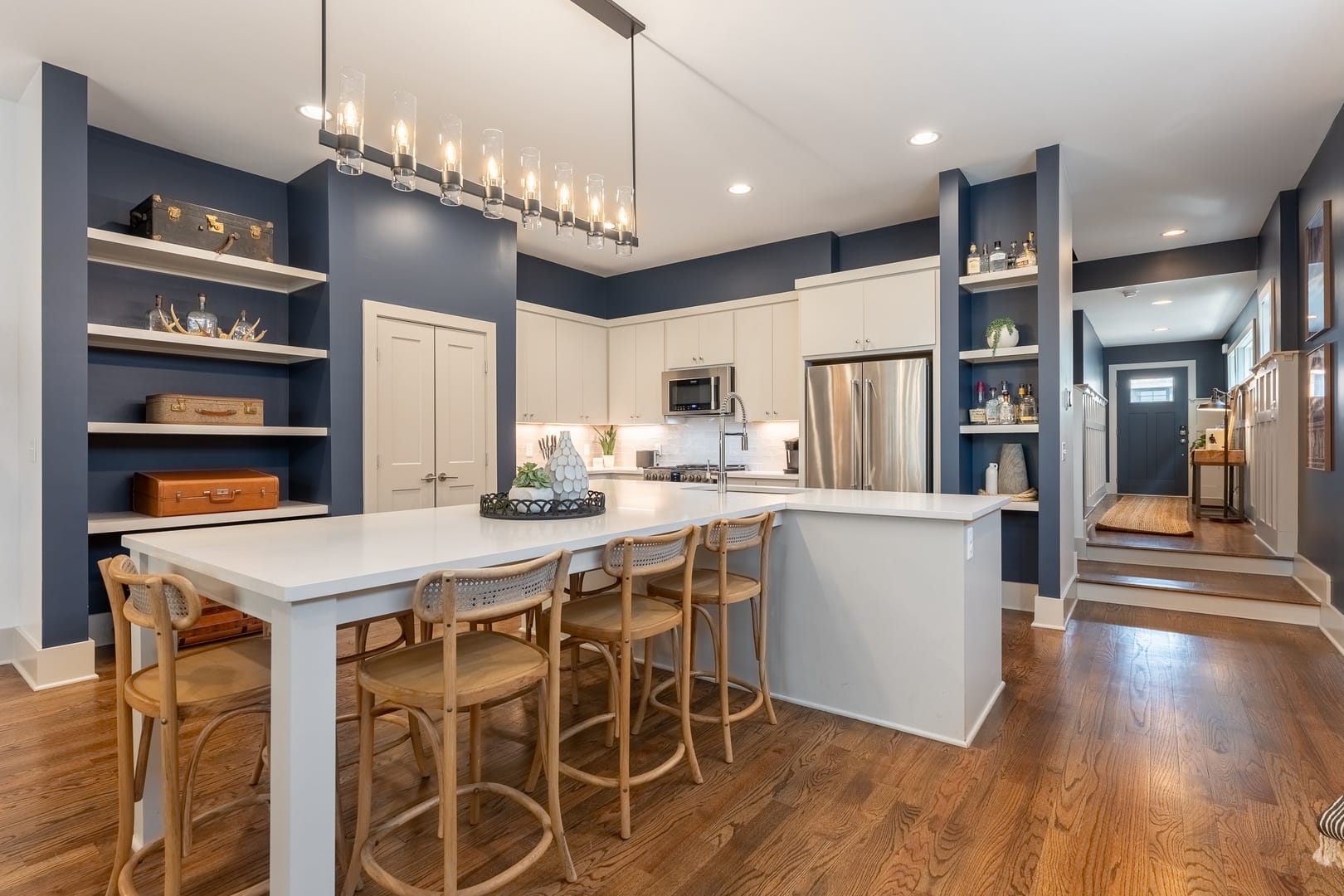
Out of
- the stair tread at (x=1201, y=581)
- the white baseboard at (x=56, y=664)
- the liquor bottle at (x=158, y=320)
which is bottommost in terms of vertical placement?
the white baseboard at (x=56, y=664)

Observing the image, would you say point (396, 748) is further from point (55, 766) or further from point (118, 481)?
point (118, 481)

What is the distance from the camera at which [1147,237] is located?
578cm

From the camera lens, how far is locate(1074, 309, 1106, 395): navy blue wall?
7.79 m

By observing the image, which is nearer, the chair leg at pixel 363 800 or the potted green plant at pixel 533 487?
the chair leg at pixel 363 800

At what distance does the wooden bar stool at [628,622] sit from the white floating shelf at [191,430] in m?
2.68

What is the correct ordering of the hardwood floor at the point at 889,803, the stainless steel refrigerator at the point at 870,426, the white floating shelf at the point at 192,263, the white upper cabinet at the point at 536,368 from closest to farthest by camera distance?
the hardwood floor at the point at 889,803 → the white floating shelf at the point at 192,263 → the stainless steel refrigerator at the point at 870,426 → the white upper cabinet at the point at 536,368

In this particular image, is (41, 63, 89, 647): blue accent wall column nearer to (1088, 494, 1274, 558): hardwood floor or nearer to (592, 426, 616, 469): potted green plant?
(592, 426, 616, 469): potted green plant

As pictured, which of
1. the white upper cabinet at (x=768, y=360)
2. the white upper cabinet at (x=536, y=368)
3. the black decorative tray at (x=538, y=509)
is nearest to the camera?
the black decorative tray at (x=538, y=509)

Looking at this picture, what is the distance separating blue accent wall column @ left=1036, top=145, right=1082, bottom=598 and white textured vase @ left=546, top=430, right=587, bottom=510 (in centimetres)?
311

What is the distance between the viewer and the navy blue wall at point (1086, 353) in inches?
307

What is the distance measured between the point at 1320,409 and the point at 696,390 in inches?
167

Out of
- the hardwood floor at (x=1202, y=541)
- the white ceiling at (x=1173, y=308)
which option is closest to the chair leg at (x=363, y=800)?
the hardwood floor at (x=1202, y=541)

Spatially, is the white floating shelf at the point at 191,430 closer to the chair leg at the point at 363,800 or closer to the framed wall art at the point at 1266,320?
the chair leg at the point at 363,800

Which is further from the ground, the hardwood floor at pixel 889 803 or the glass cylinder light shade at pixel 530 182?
the glass cylinder light shade at pixel 530 182
